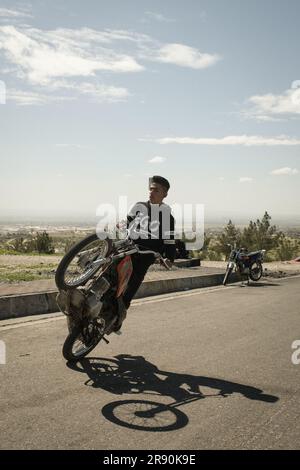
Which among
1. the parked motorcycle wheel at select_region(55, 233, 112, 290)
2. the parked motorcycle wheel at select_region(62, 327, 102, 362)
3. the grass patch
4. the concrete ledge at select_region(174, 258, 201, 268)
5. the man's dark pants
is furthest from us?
the concrete ledge at select_region(174, 258, 201, 268)

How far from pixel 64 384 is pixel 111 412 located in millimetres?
850

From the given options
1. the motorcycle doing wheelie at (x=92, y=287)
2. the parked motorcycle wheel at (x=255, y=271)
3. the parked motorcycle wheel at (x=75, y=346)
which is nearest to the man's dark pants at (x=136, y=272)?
the motorcycle doing wheelie at (x=92, y=287)

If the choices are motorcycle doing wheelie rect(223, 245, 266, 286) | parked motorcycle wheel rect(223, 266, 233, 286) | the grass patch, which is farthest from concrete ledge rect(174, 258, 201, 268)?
the grass patch

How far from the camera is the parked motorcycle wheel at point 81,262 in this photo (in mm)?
5580

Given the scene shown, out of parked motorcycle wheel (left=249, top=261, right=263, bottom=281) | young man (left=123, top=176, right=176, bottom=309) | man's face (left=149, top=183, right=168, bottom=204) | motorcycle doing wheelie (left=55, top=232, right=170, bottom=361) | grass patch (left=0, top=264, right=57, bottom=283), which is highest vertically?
man's face (left=149, top=183, right=168, bottom=204)

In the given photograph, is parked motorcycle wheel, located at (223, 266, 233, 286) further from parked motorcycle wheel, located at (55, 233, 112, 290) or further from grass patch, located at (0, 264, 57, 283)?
parked motorcycle wheel, located at (55, 233, 112, 290)

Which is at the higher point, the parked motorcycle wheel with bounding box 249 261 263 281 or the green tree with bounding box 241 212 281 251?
the green tree with bounding box 241 212 281 251

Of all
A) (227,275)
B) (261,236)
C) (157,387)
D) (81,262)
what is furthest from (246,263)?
(261,236)

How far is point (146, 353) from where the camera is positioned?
6.39 m

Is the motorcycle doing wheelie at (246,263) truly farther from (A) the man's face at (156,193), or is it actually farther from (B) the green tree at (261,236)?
(B) the green tree at (261,236)

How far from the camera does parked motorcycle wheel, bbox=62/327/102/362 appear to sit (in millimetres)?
5688

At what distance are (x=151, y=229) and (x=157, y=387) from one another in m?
2.05

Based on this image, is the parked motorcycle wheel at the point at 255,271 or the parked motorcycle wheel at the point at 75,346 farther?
the parked motorcycle wheel at the point at 255,271

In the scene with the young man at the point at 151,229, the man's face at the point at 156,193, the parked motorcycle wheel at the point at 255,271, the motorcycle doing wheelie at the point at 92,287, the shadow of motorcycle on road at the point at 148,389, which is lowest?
the shadow of motorcycle on road at the point at 148,389
